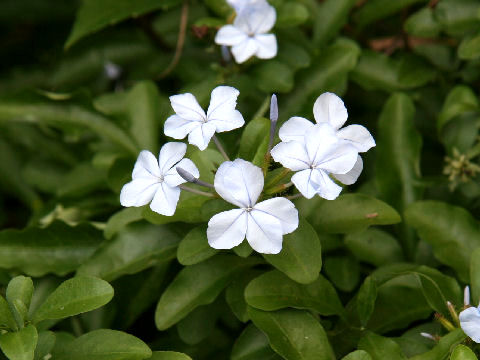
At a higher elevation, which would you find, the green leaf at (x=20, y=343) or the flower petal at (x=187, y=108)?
the flower petal at (x=187, y=108)

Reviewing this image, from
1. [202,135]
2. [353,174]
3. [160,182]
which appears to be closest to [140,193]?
[160,182]

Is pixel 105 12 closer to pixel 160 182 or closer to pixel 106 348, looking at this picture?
pixel 160 182

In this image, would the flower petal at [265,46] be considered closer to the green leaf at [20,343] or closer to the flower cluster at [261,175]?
the flower cluster at [261,175]

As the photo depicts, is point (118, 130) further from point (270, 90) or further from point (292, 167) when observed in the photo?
point (292, 167)

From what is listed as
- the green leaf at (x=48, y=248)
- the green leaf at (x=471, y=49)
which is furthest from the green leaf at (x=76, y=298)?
the green leaf at (x=471, y=49)

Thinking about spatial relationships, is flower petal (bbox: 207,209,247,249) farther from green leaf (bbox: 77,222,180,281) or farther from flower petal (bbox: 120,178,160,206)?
green leaf (bbox: 77,222,180,281)

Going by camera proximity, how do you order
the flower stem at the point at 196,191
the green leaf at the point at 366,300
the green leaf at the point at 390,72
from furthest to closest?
the green leaf at the point at 390,72 → the green leaf at the point at 366,300 → the flower stem at the point at 196,191
